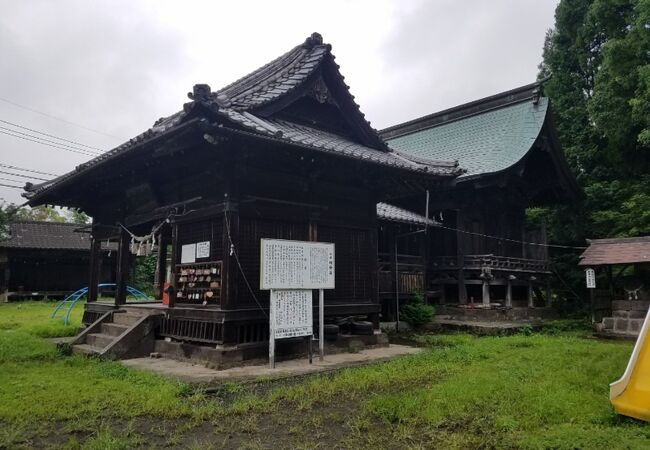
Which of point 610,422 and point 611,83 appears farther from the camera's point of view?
point 611,83

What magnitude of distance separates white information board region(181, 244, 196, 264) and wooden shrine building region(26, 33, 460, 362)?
0.14ft

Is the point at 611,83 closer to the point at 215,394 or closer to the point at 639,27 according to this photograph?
the point at 639,27

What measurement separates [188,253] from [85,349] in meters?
3.04

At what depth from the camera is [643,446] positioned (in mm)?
4375

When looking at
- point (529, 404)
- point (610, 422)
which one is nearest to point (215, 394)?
point (529, 404)

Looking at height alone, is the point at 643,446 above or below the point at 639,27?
below

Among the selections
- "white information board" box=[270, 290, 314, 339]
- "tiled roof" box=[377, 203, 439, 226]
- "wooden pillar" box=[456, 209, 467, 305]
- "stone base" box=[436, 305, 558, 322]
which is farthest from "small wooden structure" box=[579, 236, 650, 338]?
"white information board" box=[270, 290, 314, 339]

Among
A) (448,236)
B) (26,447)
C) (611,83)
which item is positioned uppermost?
(611,83)

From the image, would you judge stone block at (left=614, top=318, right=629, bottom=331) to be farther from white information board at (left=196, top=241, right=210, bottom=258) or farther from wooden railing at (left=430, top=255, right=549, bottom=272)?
Answer: white information board at (left=196, top=241, right=210, bottom=258)

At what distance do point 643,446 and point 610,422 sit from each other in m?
0.86

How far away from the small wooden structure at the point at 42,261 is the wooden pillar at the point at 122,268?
16213mm

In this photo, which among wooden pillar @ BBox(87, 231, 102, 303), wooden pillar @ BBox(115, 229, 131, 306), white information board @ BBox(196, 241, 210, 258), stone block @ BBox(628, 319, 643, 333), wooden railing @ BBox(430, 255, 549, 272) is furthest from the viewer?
wooden railing @ BBox(430, 255, 549, 272)

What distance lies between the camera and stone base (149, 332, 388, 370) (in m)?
8.39

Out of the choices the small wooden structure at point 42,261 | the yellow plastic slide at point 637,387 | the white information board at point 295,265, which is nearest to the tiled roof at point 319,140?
the white information board at point 295,265
